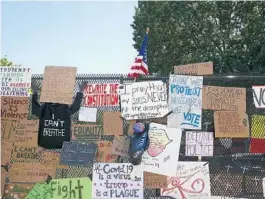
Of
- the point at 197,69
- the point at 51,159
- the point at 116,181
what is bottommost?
the point at 116,181

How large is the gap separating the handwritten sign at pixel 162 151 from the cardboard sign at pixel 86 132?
2.07ft

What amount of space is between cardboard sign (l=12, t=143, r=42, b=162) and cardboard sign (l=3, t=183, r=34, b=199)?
1.10 feet

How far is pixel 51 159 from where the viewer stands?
5148 mm

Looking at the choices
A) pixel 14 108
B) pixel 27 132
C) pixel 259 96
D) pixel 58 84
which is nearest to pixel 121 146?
pixel 58 84

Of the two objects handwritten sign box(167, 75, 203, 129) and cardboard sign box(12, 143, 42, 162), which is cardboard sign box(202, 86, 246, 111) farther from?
cardboard sign box(12, 143, 42, 162)

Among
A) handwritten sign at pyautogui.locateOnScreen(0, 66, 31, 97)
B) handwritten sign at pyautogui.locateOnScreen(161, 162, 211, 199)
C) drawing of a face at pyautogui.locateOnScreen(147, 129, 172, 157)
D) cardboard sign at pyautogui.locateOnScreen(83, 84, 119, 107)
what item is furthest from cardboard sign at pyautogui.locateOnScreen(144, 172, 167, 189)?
handwritten sign at pyautogui.locateOnScreen(0, 66, 31, 97)

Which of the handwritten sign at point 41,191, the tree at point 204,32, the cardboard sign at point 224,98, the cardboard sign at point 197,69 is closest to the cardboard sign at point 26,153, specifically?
the handwritten sign at point 41,191

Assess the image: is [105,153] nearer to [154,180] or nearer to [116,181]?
[116,181]

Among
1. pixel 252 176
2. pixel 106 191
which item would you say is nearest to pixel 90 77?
pixel 106 191

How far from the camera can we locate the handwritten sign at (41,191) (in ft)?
17.0

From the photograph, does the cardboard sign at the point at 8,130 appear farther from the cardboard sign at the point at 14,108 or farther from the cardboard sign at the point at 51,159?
the cardboard sign at the point at 51,159

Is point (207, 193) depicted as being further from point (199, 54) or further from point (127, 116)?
point (199, 54)

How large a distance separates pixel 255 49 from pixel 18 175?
2131 centimetres

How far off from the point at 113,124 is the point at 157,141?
1.89 feet
